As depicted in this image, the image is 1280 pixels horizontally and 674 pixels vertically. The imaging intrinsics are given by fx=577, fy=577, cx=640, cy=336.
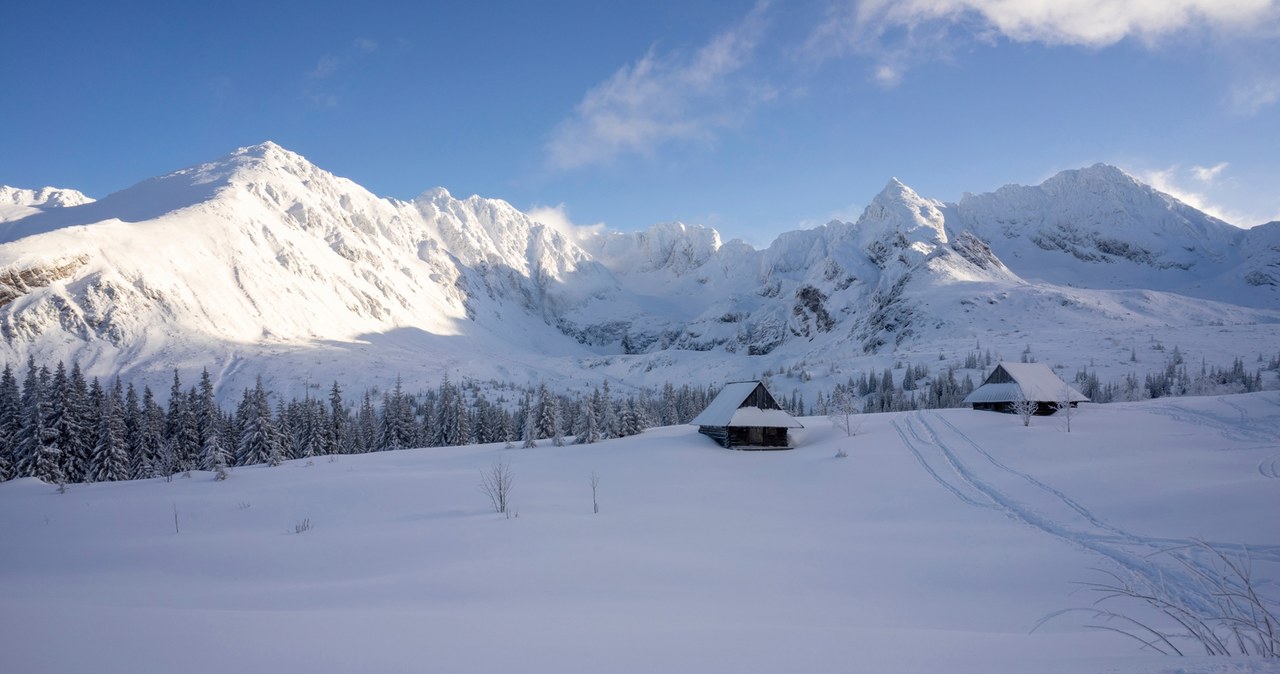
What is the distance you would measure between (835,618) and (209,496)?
1102 inches

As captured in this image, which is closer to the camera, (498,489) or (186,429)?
(498,489)

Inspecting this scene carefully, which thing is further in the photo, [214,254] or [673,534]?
[214,254]

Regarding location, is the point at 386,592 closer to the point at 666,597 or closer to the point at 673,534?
the point at 666,597

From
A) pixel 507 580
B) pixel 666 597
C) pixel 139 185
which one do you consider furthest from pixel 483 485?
pixel 139 185

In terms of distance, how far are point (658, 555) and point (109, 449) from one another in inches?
1932

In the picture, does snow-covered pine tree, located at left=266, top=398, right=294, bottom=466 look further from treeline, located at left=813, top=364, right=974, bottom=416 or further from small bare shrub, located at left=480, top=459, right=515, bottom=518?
treeline, located at left=813, top=364, right=974, bottom=416

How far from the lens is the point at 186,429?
5088cm

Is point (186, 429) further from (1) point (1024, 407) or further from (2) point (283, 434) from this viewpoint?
(1) point (1024, 407)

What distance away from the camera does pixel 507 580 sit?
11.8 m

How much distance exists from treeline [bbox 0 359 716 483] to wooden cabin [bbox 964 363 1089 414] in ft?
90.0

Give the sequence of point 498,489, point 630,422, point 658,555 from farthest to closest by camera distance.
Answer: point 630,422 < point 498,489 < point 658,555

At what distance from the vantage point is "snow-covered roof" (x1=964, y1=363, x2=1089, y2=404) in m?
42.0

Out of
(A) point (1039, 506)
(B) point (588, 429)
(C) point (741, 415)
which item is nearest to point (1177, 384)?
(C) point (741, 415)

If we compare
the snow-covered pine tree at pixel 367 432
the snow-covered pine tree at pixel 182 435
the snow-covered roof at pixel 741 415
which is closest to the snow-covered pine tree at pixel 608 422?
the snow-covered roof at pixel 741 415
